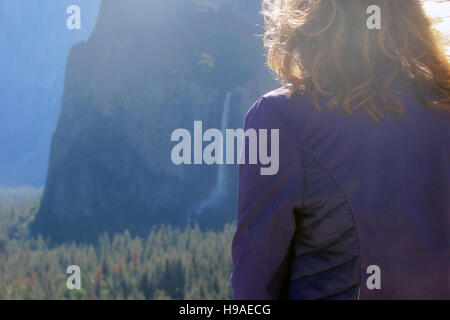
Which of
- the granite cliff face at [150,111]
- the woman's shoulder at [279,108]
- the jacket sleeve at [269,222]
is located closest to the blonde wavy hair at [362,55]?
the woman's shoulder at [279,108]

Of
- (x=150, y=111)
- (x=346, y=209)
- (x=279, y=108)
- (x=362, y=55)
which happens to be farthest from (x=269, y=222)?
(x=150, y=111)

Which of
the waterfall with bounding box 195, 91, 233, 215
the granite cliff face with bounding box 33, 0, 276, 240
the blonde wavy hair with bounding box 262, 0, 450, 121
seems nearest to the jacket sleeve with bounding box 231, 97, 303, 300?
the blonde wavy hair with bounding box 262, 0, 450, 121

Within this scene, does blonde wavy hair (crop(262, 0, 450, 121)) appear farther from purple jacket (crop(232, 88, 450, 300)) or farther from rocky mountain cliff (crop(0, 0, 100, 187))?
rocky mountain cliff (crop(0, 0, 100, 187))

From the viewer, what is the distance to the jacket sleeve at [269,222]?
1145 millimetres

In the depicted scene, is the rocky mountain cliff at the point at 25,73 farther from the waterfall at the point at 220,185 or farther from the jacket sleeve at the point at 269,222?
the jacket sleeve at the point at 269,222

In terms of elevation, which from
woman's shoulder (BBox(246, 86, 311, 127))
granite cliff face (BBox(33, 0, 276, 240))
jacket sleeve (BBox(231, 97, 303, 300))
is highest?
granite cliff face (BBox(33, 0, 276, 240))

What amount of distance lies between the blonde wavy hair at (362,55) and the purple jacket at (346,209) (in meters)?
0.06

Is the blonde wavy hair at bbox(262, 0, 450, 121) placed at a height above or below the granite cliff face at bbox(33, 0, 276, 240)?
below

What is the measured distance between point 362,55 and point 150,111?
685 inches

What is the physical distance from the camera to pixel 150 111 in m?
18.2

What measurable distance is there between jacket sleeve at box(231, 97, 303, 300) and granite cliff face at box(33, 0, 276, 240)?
1575cm

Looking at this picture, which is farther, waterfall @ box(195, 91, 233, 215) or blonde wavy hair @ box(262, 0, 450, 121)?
waterfall @ box(195, 91, 233, 215)

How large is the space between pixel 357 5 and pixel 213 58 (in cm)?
1822

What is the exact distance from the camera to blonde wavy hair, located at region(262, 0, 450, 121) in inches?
46.9
